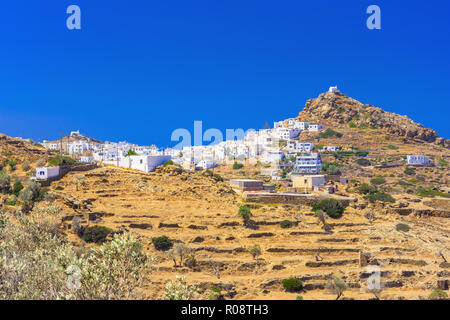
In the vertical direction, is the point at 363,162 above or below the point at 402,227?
above

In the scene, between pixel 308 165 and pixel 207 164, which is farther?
pixel 207 164

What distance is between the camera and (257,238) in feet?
93.5

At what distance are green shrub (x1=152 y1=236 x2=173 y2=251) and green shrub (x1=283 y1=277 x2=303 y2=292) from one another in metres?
8.71

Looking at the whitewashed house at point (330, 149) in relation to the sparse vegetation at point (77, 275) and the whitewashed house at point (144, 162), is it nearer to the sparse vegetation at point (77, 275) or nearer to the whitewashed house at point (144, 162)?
the whitewashed house at point (144, 162)

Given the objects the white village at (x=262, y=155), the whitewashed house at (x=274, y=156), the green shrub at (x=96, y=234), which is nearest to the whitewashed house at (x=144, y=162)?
the white village at (x=262, y=155)

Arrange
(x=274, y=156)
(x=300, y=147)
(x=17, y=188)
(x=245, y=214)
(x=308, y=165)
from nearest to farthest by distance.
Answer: (x=245, y=214) < (x=17, y=188) < (x=308, y=165) < (x=274, y=156) < (x=300, y=147)

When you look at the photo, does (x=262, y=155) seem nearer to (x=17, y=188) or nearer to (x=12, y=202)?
(x=17, y=188)

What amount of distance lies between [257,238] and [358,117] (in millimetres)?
83521

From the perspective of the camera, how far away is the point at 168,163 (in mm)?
42219

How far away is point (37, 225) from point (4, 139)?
3203 centimetres

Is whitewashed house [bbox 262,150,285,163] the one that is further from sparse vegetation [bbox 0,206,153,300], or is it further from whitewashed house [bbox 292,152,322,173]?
sparse vegetation [bbox 0,206,153,300]

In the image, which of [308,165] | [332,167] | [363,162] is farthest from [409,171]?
Answer: [308,165]

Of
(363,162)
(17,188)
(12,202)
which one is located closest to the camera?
(12,202)

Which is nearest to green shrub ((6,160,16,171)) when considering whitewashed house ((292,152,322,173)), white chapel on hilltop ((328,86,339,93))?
whitewashed house ((292,152,322,173))
